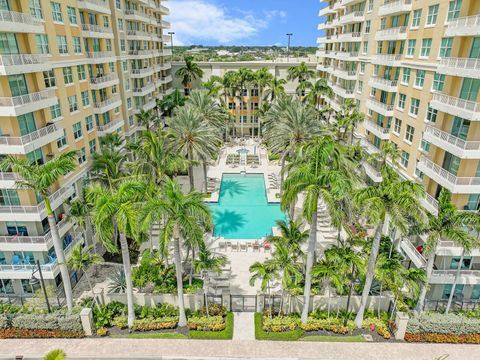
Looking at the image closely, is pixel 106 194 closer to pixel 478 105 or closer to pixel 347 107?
pixel 478 105

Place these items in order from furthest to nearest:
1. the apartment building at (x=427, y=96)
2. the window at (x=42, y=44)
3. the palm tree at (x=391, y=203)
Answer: the window at (x=42, y=44) < the apartment building at (x=427, y=96) < the palm tree at (x=391, y=203)

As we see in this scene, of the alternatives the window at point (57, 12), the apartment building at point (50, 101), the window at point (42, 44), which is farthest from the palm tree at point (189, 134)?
the window at point (57, 12)

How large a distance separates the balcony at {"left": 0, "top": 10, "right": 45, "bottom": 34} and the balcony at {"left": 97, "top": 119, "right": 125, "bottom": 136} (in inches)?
543

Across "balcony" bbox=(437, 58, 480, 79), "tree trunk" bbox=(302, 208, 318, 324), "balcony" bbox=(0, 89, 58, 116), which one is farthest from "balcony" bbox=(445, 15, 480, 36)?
"balcony" bbox=(0, 89, 58, 116)

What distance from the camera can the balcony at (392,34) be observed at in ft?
111

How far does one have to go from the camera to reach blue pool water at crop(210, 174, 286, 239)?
37.8 meters

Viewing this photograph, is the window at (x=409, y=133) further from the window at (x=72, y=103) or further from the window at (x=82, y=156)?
the window at (x=72, y=103)

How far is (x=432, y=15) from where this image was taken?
2942 cm

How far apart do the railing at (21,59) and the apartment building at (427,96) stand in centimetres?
3082

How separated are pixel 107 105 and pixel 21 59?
14970 millimetres

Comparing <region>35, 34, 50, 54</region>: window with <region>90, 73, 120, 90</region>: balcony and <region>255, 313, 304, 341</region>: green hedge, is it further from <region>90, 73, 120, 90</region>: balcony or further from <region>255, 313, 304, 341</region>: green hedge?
<region>255, 313, 304, 341</region>: green hedge

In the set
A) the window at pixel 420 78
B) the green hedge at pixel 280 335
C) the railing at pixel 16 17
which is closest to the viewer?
the railing at pixel 16 17

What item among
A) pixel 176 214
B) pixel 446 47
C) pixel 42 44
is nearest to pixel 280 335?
pixel 176 214

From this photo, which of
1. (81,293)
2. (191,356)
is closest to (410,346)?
(191,356)
